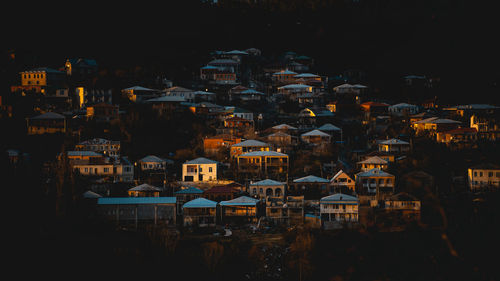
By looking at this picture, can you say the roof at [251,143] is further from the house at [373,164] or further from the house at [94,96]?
the house at [94,96]

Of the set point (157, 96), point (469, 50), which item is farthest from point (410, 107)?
point (469, 50)

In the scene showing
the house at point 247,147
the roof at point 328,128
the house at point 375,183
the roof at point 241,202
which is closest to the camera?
the roof at point 241,202

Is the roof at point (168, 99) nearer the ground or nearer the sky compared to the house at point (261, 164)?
nearer the sky

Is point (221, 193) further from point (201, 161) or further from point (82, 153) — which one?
point (82, 153)

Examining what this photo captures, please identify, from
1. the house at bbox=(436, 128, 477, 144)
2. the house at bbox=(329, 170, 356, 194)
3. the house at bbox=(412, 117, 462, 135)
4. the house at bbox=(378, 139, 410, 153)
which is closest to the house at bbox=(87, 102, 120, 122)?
the house at bbox=(329, 170, 356, 194)

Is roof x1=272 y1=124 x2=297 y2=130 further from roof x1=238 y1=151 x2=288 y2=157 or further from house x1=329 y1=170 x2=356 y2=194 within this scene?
house x1=329 y1=170 x2=356 y2=194

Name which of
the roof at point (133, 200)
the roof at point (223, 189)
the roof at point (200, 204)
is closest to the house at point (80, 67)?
the roof at point (133, 200)
